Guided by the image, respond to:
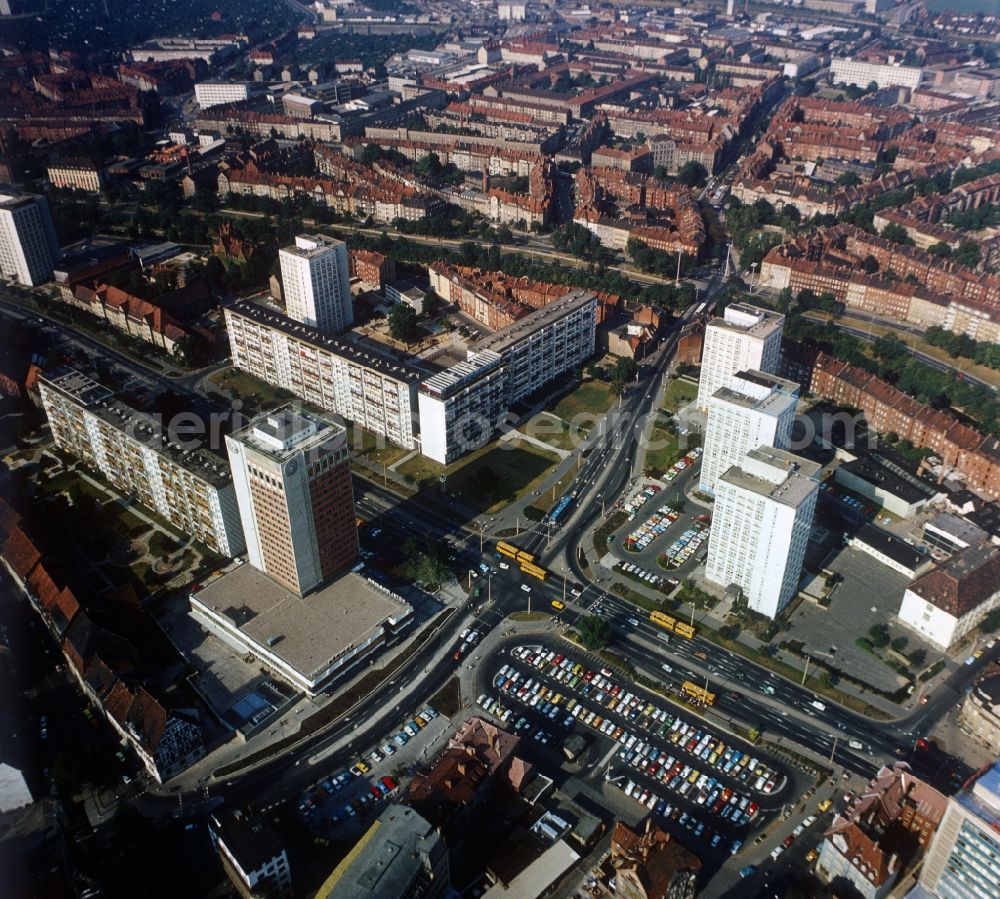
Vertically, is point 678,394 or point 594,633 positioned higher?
point 594,633

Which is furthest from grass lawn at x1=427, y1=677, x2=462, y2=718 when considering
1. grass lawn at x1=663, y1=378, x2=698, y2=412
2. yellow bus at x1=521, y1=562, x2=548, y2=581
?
grass lawn at x1=663, y1=378, x2=698, y2=412

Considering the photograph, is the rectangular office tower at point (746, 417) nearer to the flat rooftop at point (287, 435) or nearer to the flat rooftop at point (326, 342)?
the flat rooftop at point (326, 342)

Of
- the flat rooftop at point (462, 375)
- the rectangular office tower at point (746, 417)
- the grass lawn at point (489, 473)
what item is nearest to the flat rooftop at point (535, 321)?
the flat rooftop at point (462, 375)

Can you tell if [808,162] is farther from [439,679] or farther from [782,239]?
[439,679]

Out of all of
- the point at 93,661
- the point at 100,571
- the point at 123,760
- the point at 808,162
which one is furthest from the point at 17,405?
the point at 808,162

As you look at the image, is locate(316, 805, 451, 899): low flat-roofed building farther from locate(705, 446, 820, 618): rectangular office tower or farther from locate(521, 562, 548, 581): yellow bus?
locate(705, 446, 820, 618): rectangular office tower

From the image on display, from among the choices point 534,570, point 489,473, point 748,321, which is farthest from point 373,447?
point 748,321

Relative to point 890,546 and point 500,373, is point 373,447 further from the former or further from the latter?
point 890,546
